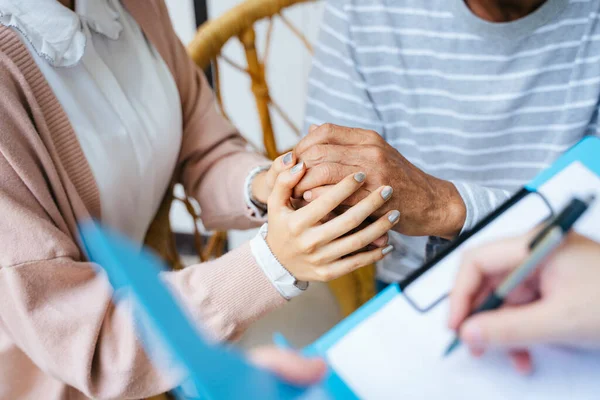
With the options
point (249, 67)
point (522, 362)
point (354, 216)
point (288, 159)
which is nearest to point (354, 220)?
point (354, 216)

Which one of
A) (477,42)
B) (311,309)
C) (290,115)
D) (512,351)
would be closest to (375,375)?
(512,351)

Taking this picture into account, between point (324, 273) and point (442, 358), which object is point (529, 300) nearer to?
point (442, 358)

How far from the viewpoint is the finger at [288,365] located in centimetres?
25

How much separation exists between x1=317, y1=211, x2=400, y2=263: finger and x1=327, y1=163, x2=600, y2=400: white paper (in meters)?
0.17

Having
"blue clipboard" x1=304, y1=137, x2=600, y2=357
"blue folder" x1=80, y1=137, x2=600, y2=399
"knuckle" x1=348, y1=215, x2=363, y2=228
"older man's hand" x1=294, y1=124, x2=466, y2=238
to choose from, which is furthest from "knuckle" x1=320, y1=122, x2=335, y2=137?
"blue folder" x1=80, y1=137, x2=600, y2=399

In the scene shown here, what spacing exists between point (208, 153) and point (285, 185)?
284 mm

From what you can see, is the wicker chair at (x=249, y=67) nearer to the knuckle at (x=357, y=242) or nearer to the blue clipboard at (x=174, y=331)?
the knuckle at (x=357, y=242)

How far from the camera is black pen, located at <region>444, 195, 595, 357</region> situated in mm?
269

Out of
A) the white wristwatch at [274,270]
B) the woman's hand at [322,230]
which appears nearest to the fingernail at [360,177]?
the woman's hand at [322,230]

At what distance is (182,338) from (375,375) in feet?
0.54

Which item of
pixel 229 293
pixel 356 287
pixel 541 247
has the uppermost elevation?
pixel 541 247

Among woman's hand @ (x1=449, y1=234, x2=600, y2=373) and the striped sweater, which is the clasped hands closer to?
the striped sweater

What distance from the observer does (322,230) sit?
19.7 inches

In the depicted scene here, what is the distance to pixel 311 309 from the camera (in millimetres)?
995
